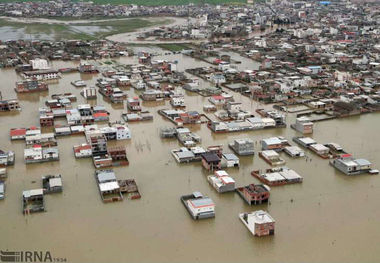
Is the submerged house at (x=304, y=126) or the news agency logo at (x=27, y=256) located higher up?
the submerged house at (x=304, y=126)

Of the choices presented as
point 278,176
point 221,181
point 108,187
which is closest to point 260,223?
point 221,181

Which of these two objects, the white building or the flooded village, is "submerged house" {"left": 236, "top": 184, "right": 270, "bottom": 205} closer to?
the flooded village

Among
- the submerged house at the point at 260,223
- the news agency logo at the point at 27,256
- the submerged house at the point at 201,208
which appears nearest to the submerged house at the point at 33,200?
the news agency logo at the point at 27,256

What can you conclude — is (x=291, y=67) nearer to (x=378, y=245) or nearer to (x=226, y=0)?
(x=378, y=245)

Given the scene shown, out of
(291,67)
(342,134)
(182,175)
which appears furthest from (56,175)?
(291,67)

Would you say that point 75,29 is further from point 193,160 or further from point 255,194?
point 255,194

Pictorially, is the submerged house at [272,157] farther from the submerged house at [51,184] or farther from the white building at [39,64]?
the white building at [39,64]

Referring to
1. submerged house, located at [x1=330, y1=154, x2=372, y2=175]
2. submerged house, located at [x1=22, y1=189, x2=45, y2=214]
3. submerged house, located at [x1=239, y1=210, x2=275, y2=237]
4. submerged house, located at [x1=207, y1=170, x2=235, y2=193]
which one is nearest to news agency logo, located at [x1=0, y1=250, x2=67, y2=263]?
submerged house, located at [x1=22, y1=189, x2=45, y2=214]
